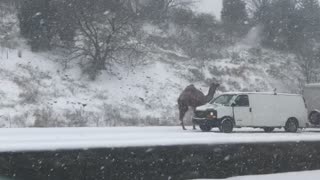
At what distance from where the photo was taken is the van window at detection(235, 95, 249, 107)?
25.0m

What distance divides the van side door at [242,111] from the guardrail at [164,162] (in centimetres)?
1069

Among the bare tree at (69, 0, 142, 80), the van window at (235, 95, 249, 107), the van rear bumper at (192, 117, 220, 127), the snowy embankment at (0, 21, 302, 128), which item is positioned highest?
the bare tree at (69, 0, 142, 80)

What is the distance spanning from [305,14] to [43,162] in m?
50.3

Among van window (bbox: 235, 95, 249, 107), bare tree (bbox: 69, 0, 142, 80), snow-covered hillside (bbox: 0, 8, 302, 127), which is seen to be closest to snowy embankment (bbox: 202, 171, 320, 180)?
van window (bbox: 235, 95, 249, 107)

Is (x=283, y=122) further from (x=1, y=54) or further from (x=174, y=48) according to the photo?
(x=174, y=48)

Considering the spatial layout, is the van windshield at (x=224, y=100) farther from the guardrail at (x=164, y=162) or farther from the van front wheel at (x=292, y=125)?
the guardrail at (x=164, y=162)

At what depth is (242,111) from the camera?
2483cm

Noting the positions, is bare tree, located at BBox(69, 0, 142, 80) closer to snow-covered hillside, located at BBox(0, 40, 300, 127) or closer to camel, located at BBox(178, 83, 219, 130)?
snow-covered hillside, located at BBox(0, 40, 300, 127)

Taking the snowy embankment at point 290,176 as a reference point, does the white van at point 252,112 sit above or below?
above

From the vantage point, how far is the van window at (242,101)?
25.0 metres

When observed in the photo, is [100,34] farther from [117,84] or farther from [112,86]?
[112,86]

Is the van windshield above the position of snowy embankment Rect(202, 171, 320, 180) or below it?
above

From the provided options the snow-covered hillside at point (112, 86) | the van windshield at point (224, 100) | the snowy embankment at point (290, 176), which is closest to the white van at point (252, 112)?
the van windshield at point (224, 100)

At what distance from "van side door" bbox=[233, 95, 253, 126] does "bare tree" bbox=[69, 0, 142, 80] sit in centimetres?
1516
